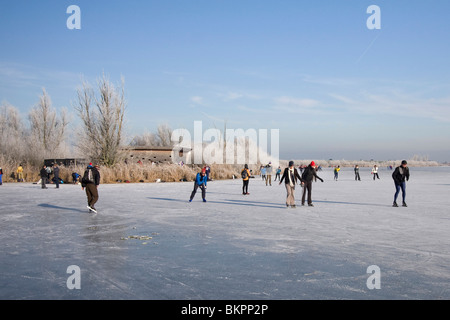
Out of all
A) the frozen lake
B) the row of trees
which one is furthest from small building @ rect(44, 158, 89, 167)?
the frozen lake

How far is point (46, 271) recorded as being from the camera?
4812mm

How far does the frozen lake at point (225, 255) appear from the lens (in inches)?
160

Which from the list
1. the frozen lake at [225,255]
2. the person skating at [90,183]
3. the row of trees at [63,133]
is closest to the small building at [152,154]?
the row of trees at [63,133]

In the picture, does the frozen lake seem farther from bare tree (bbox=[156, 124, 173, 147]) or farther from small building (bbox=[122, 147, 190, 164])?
bare tree (bbox=[156, 124, 173, 147])

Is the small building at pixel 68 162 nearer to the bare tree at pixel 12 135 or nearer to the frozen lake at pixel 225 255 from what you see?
the bare tree at pixel 12 135

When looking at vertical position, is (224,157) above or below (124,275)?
above

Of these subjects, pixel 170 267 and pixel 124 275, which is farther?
pixel 170 267

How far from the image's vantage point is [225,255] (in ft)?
18.6

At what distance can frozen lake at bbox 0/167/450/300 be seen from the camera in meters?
4.07

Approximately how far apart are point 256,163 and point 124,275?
46.2 m

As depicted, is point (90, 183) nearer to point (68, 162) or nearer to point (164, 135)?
point (68, 162)

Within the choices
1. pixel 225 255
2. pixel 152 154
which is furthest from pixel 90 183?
pixel 152 154
